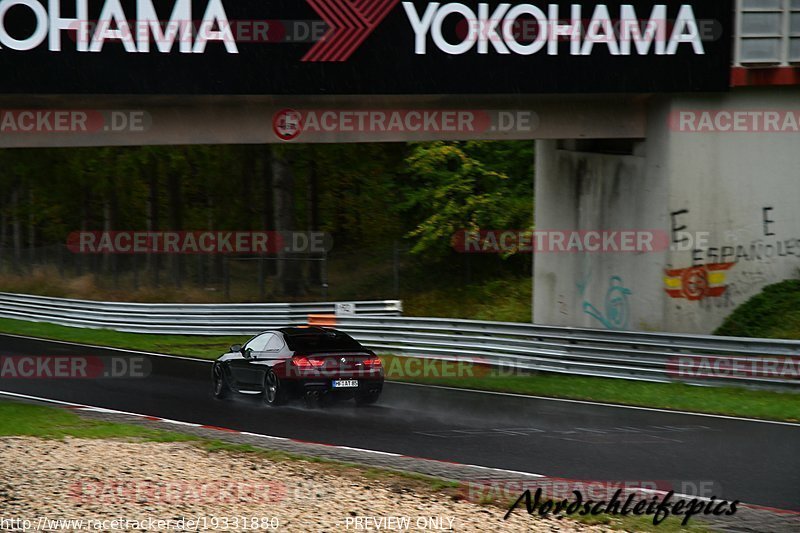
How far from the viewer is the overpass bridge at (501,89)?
1670cm

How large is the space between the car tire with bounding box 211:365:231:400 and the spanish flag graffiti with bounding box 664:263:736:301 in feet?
25.4

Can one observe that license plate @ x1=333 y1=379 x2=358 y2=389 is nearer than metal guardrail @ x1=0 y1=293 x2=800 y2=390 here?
Yes

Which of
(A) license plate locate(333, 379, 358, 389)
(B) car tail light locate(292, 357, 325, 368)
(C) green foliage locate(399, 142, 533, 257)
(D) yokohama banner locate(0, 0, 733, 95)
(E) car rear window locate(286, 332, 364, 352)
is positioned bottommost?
(A) license plate locate(333, 379, 358, 389)

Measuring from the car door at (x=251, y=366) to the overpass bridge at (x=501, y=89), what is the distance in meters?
3.40

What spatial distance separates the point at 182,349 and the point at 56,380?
6361 mm

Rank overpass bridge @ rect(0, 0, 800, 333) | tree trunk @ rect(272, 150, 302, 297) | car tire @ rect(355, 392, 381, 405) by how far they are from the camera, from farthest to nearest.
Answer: tree trunk @ rect(272, 150, 302, 297) → overpass bridge @ rect(0, 0, 800, 333) → car tire @ rect(355, 392, 381, 405)

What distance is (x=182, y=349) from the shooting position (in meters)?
25.5

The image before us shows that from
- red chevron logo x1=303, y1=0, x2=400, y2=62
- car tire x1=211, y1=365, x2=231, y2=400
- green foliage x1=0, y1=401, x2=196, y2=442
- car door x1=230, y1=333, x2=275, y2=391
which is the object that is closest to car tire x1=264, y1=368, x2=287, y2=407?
car door x1=230, y1=333, x2=275, y2=391

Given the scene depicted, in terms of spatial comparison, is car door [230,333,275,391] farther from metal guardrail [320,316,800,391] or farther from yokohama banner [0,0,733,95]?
metal guardrail [320,316,800,391]

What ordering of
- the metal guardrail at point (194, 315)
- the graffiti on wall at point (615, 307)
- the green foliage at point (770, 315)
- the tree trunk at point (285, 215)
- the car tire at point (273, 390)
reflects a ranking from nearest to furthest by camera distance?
the car tire at point (273, 390)
the green foliage at point (770, 315)
the graffiti on wall at point (615, 307)
the metal guardrail at point (194, 315)
the tree trunk at point (285, 215)

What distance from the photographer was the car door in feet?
53.1

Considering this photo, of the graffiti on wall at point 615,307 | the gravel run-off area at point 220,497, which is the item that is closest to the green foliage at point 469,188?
the graffiti on wall at point 615,307

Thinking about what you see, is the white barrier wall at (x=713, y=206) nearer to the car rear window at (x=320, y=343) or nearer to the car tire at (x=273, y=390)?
the car rear window at (x=320, y=343)

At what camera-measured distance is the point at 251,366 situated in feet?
53.5
